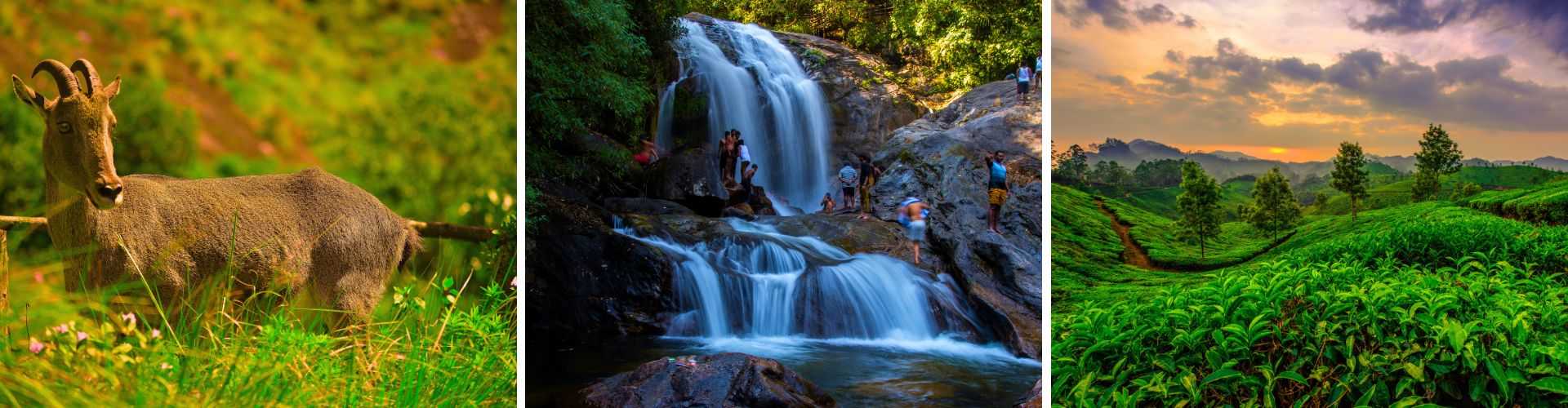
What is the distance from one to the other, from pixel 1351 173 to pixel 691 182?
294 centimetres

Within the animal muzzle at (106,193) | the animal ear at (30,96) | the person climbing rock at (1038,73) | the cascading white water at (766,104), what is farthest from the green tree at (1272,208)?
the animal ear at (30,96)

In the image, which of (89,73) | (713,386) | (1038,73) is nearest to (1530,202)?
(1038,73)

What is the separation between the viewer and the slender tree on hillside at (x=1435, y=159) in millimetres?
3703

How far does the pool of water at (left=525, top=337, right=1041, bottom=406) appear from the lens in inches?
119

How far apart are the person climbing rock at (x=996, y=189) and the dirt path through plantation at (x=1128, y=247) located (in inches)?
35.4

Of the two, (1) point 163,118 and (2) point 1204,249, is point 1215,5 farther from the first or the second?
(1) point 163,118

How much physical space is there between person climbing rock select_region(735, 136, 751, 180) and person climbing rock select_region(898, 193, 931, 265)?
24.0 inches

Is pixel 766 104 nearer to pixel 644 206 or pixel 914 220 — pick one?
pixel 644 206

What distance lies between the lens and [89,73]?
265cm

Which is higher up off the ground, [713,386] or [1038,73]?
[1038,73]

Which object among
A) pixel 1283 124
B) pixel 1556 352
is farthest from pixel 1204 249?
pixel 1556 352

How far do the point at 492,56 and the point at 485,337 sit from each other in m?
1.10

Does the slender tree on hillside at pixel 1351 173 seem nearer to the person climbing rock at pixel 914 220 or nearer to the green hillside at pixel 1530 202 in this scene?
the green hillside at pixel 1530 202

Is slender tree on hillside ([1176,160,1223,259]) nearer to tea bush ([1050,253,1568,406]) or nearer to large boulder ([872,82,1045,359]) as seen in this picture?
tea bush ([1050,253,1568,406])
